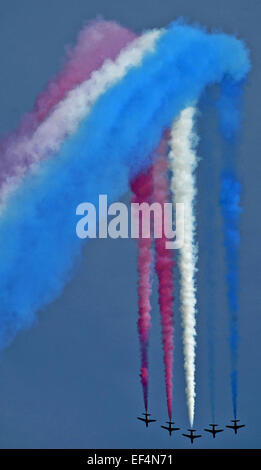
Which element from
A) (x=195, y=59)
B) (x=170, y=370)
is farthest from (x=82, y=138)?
(x=170, y=370)

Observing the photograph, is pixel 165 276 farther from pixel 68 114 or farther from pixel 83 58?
pixel 83 58

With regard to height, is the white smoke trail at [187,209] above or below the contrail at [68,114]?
below

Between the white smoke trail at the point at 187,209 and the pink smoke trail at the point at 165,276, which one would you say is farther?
the pink smoke trail at the point at 165,276

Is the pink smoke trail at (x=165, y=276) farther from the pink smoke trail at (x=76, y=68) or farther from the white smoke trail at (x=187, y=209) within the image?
the pink smoke trail at (x=76, y=68)

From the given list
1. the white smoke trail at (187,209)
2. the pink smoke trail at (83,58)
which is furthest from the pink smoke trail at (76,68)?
the white smoke trail at (187,209)

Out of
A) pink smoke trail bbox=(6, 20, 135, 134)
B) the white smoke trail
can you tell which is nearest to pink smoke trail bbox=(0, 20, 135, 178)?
pink smoke trail bbox=(6, 20, 135, 134)

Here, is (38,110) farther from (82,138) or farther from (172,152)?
(172,152)

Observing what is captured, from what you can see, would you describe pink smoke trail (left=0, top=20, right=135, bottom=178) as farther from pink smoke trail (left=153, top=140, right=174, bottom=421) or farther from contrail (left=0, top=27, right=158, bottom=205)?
pink smoke trail (left=153, top=140, right=174, bottom=421)
